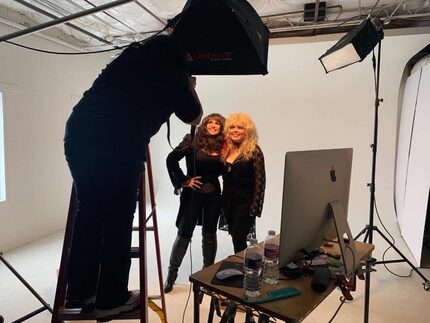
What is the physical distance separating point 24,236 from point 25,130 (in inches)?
46.4

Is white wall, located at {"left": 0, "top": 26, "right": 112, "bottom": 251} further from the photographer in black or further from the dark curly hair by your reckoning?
the photographer in black

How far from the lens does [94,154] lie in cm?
111

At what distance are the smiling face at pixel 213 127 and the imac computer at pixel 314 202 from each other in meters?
1.30

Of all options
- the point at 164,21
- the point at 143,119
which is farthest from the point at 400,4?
the point at 143,119

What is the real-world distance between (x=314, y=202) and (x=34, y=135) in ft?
11.3

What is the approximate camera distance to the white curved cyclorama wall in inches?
114

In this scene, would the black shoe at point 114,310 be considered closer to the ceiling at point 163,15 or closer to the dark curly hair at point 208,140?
the dark curly hair at point 208,140

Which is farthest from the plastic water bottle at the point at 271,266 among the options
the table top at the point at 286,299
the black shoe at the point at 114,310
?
the black shoe at the point at 114,310

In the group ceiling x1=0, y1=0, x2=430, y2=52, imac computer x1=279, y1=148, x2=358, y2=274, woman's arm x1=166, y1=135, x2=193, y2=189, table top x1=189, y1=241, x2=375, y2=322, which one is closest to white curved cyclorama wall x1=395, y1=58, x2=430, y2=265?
ceiling x1=0, y1=0, x2=430, y2=52

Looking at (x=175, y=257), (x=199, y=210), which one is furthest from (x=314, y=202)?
(x=175, y=257)

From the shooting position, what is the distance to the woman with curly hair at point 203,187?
8.00 ft

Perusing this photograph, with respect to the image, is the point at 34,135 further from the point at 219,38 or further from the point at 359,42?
the point at 359,42

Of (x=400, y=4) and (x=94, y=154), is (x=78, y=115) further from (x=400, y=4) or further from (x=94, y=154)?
(x=400, y=4)

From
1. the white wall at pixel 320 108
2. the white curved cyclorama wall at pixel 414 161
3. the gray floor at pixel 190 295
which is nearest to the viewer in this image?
the gray floor at pixel 190 295
